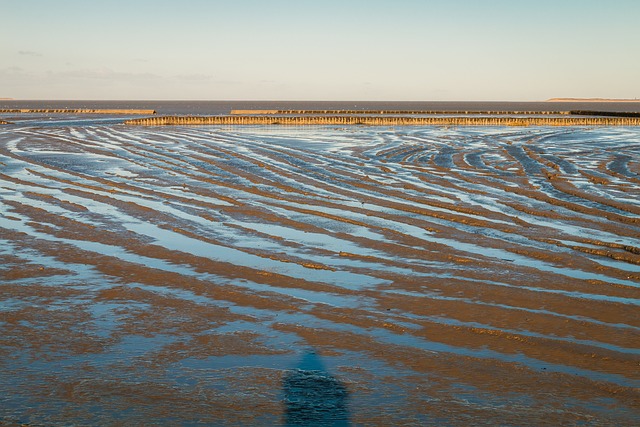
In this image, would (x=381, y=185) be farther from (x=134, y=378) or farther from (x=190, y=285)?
(x=134, y=378)

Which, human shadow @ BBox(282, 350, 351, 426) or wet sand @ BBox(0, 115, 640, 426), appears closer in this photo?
human shadow @ BBox(282, 350, 351, 426)

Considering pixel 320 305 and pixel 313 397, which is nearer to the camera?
pixel 313 397

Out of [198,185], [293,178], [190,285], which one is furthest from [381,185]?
[190,285]

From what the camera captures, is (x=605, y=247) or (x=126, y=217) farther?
(x=126, y=217)

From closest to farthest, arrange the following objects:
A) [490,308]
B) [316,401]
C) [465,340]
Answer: [316,401], [465,340], [490,308]
